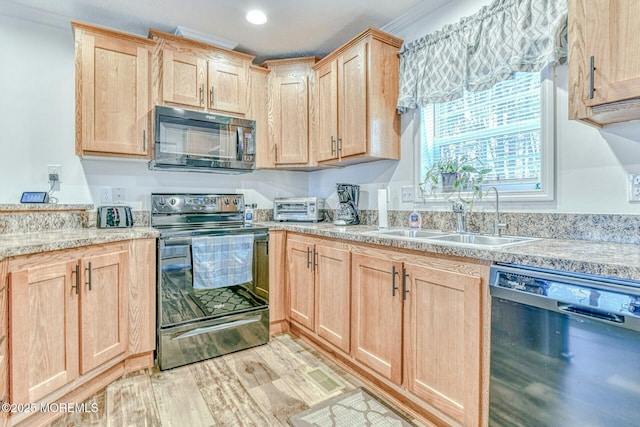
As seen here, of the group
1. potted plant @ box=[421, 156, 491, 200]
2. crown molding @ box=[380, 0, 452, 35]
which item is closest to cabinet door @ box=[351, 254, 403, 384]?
potted plant @ box=[421, 156, 491, 200]

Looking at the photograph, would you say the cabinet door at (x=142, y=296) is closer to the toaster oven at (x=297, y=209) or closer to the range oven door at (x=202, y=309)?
the range oven door at (x=202, y=309)

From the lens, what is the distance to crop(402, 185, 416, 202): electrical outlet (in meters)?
2.36

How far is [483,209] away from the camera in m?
1.93

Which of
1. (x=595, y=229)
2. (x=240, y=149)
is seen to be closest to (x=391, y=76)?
(x=240, y=149)

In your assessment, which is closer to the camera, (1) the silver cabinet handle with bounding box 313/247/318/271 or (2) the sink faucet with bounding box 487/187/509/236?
(2) the sink faucet with bounding box 487/187/509/236

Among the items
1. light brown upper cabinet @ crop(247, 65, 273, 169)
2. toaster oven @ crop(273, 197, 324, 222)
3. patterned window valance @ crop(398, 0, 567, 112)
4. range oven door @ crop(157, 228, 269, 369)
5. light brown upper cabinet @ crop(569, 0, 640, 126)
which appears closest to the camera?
light brown upper cabinet @ crop(569, 0, 640, 126)

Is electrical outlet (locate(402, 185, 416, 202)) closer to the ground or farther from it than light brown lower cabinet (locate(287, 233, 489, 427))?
farther from it

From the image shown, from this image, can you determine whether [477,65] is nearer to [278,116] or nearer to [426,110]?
[426,110]

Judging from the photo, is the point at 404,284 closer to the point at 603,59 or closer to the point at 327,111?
the point at 603,59

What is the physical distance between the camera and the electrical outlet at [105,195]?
2.46 meters

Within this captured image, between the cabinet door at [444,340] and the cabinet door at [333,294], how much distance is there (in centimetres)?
46

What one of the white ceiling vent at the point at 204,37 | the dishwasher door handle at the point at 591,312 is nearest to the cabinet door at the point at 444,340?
the dishwasher door handle at the point at 591,312

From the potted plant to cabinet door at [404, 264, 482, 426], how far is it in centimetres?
76

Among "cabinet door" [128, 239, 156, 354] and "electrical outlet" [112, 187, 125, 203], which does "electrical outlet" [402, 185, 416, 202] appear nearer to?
"cabinet door" [128, 239, 156, 354]
